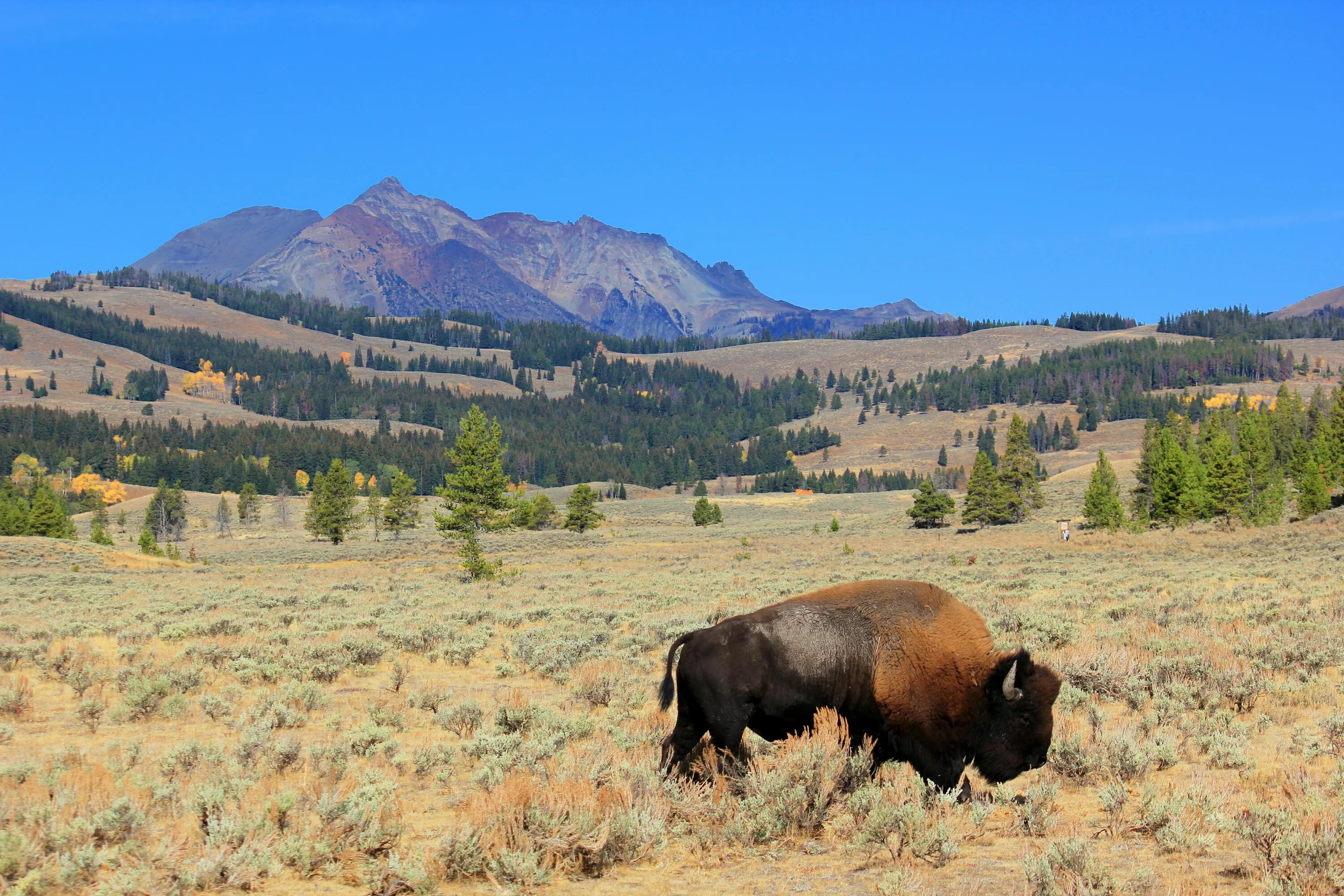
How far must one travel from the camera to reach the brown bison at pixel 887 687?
717 cm

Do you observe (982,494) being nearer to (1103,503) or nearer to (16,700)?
(1103,503)

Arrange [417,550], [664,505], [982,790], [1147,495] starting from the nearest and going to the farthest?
[982,790]
[417,550]
[1147,495]
[664,505]

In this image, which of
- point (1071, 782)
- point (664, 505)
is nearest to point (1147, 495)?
point (664, 505)

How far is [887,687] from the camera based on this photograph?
284 inches

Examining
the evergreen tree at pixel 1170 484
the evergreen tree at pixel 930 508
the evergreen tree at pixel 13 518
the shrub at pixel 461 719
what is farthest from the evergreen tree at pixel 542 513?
the shrub at pixel 461 719

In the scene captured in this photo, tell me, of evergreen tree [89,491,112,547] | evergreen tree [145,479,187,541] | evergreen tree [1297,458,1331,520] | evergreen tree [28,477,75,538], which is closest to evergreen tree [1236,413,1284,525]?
evergreen tree [1297,458,1331,520]

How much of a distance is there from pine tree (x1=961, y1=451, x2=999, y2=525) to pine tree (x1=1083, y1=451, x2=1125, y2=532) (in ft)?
31.0

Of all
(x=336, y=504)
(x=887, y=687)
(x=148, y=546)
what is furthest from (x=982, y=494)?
(x=887, y=687)

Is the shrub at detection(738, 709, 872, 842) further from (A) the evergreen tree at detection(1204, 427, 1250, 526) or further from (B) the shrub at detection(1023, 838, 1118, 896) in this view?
(A) the evergreen tree at detection(1204, 427, 1250, 526)

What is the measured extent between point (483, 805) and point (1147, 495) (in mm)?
78730

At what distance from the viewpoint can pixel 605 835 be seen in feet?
20.5

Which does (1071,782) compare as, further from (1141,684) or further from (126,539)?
(126,539)

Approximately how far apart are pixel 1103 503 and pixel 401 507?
5867 centimetres

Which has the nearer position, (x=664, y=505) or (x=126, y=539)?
(x=126, y=539)
